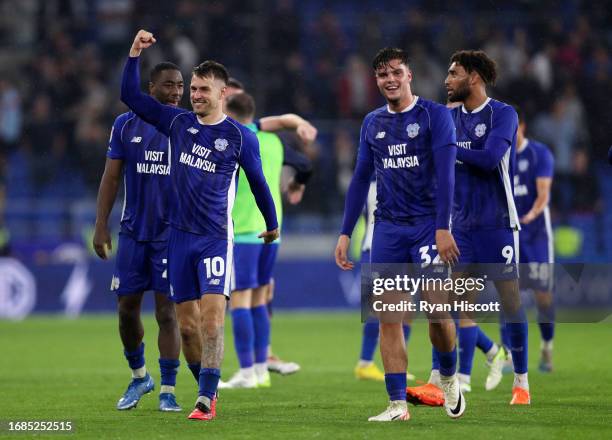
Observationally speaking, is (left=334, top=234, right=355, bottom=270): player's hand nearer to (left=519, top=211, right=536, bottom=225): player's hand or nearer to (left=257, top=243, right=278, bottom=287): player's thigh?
(left=257, top=243, right=278, bottom=287): player's thigh

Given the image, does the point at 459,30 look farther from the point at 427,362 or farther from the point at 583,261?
the point at 427,362

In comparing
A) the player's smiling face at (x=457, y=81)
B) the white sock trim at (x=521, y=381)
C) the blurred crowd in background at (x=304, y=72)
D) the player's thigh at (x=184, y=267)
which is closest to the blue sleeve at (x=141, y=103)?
the player's thigh at (x=184, y=267)

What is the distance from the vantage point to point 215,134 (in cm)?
807

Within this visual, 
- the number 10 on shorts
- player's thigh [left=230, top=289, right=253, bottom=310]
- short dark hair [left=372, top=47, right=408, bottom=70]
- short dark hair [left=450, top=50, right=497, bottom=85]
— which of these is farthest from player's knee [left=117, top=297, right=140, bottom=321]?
short dark hair [left=450, top=50, right=497, bottom=85]

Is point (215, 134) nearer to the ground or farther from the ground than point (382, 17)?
nearer to the ground

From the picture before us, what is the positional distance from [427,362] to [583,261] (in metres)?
7.71

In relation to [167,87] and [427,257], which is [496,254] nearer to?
[427,257]

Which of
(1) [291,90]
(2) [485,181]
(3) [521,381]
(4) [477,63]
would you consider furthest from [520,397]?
(1) [291,90]

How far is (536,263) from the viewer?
39.9 ft

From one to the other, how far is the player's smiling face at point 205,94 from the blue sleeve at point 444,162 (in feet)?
4.81

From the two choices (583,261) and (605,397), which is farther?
(583,261)

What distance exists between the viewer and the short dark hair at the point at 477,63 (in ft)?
29.2

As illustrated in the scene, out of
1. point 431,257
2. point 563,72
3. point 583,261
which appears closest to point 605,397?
point 431,257

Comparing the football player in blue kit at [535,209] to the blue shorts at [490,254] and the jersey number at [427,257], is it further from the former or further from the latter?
the jersey number at [427,257]
